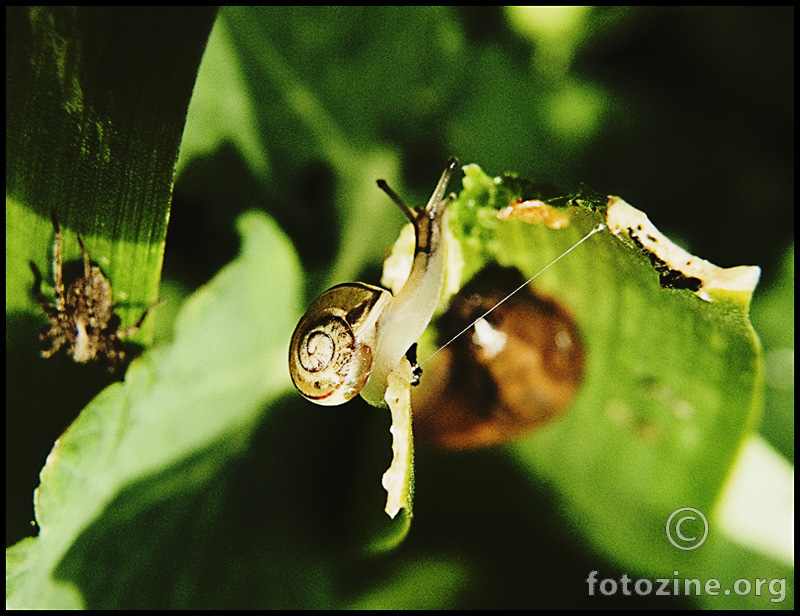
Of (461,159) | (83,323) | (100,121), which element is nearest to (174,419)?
(83,323)

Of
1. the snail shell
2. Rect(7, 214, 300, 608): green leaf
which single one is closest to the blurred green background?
Rect(7, 214, 300, 608): green leaf

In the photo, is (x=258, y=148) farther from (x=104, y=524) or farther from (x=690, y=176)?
(x=690, y=176)

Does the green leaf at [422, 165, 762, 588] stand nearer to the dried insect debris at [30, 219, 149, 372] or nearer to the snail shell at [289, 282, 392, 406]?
the snail shell at [289, 282, 392, 406]

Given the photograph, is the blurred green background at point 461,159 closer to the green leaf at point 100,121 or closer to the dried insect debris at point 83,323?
the dried insect debris at point 83,323

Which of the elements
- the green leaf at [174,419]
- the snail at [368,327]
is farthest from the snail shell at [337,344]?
the green leaf at [174,419]

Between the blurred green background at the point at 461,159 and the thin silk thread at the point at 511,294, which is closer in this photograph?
the thin silk thread at the point at 511,294

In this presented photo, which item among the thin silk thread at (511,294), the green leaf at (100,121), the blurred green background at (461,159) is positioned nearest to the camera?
the green leaf at (100,121)

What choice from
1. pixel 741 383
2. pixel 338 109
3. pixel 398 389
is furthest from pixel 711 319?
pixel 338 109
